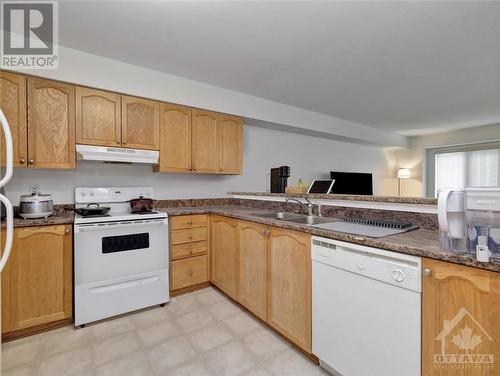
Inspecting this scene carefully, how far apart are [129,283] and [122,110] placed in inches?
63.5

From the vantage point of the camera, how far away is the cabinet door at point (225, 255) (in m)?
2.28

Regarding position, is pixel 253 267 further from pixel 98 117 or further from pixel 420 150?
pixel 420 150

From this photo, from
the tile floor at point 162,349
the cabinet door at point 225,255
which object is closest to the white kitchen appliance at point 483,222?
the tile floor at point 162,349

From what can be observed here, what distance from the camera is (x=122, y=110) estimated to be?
7.86 ft

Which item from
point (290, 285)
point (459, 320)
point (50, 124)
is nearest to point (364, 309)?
point (459, 320)

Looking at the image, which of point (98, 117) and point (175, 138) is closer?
point (98, 117)

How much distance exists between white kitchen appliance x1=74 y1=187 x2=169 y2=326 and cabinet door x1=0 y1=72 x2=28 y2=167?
56 cm

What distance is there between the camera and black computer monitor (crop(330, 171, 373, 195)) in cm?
480

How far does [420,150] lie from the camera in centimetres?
584

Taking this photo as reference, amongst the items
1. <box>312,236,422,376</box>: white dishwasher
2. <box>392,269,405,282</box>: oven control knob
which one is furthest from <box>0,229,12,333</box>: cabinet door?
<box>392,269,405,282</box>: oven control knob

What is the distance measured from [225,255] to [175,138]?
53.7 inches

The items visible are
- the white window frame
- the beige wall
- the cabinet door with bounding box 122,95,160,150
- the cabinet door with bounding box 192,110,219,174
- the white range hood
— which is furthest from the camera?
the white window frame

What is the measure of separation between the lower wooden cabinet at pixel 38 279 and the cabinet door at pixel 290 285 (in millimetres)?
1606

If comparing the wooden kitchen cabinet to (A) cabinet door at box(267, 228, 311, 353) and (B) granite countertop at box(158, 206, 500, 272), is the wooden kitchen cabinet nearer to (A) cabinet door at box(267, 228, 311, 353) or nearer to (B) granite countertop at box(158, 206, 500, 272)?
(A) cabinet door at box(267, 228, 311, 353)
